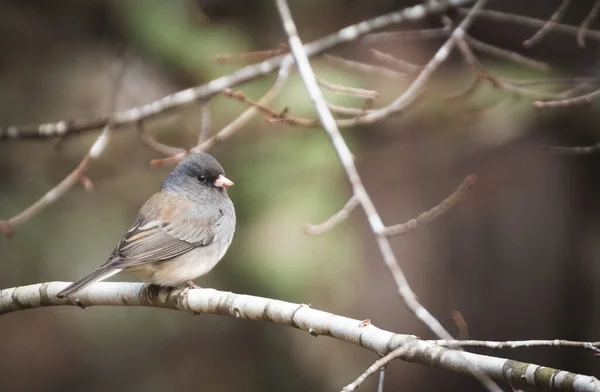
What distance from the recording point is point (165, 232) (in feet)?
10.2

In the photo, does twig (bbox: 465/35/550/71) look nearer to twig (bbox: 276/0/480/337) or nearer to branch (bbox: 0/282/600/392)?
twig (bbox: 276/0/480/337)

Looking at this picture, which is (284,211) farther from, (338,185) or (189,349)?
(189,349)

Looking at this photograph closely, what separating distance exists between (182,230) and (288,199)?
0.76 m

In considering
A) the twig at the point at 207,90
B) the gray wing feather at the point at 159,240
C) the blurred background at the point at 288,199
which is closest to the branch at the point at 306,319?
the gray wing feather at the point at 159,240

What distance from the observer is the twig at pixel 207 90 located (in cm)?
340

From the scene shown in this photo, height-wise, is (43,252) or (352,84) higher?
(352,84)

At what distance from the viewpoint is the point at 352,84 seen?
4148 millimetres

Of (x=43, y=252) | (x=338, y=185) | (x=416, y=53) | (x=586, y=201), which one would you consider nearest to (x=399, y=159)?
(x=416, y=53)

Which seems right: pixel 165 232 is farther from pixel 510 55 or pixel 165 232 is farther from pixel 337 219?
pixel 510 55

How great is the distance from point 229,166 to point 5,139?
3.44ft

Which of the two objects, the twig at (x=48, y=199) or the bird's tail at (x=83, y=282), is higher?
the twig at (x=48, y=199)

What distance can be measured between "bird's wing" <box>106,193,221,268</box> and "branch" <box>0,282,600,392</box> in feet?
0.54

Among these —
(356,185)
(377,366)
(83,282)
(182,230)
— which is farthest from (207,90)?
(377,366)

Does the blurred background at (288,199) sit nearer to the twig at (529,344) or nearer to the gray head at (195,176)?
the gray head at (195,176)
